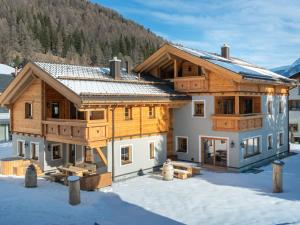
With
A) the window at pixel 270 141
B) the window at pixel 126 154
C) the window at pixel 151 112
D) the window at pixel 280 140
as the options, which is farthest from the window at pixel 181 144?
the window at pixel 280 140

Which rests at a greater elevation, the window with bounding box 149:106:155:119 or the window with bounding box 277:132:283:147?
the window with bounding box 149:106:155:119

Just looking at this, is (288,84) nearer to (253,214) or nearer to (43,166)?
(253,214)

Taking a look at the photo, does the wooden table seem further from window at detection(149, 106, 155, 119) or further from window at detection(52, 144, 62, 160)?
window at detection(149, 106, 155, 119)

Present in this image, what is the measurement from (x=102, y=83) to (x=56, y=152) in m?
5.30

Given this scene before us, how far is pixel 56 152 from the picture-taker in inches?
848

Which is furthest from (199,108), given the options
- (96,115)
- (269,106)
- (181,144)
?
(96,115)

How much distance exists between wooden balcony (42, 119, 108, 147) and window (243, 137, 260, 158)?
30.7ft

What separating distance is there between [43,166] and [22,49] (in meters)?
104

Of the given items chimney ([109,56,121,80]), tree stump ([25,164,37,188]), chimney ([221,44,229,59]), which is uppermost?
chimney ([221,44,229,59])

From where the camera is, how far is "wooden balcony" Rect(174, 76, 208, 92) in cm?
2233

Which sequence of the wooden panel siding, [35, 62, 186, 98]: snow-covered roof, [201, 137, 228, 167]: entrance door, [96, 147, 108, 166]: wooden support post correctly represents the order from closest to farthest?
[96, 147, 108, 166]: wooden support post → [35, 62, 186, 98]: snow-covered roof → the wooden panel siding → [201, 137, 228, 167]: entrance door

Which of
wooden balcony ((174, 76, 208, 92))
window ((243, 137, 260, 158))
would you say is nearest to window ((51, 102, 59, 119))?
wooden balcony ((174, 76, 208, 92))

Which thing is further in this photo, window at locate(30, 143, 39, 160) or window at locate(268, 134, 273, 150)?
window at locate(268, 134, 273, 150)

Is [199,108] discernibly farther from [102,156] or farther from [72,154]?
[72,154]
